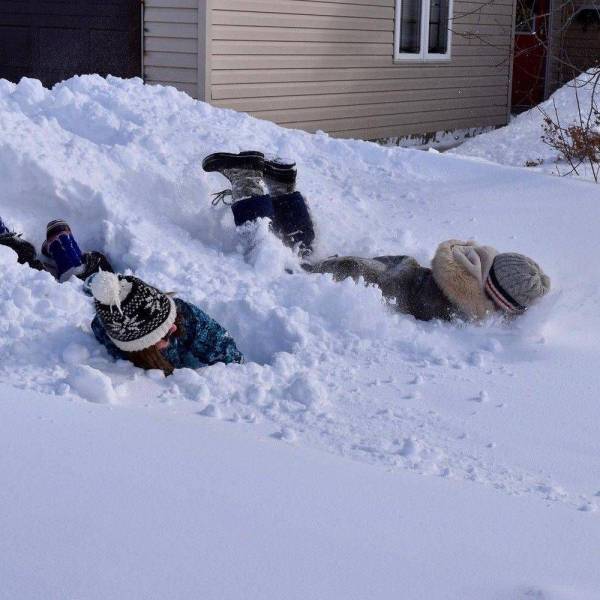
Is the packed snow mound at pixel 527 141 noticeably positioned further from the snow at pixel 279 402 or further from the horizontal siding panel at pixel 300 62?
the snow at pixel 279 402

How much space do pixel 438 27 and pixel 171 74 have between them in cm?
503

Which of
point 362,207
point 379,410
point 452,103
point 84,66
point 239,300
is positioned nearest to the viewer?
A: point 379,410

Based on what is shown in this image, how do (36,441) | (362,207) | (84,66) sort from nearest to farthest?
(36,441)
(362,207)
(84,66)

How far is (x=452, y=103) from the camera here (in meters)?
13.4

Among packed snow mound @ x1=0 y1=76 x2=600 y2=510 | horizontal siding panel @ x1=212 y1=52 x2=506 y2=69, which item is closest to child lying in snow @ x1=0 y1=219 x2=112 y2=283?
packed snow mound @ x1=0 y1=76 x2=600 y2=510

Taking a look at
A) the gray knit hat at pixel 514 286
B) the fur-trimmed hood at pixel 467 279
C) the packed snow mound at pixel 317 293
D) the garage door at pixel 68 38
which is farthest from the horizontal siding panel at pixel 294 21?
the gray knit hat at pixel 514 286

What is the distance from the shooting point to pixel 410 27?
12508 mm

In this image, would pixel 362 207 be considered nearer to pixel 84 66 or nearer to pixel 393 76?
pixel 84 66

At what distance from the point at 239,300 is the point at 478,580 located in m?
2.23

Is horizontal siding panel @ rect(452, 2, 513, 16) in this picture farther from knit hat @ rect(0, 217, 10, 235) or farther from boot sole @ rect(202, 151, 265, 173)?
knit hat @ rect(0, 217, 10, 235)

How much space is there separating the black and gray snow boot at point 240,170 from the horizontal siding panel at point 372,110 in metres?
4.39

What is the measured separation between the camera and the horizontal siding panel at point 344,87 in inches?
377

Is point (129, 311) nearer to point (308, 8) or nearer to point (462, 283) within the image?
point (462, 283)

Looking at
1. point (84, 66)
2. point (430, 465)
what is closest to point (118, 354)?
point (430, 465)
